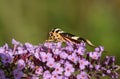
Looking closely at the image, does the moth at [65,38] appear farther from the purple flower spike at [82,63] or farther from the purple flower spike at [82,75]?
the purple flower spike at [82,75]

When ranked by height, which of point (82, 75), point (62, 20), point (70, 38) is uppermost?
point (62, 20)

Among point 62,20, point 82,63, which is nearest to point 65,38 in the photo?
point 82,63

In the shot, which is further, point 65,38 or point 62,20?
point 62,20

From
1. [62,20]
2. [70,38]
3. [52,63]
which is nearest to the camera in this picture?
[52,63]

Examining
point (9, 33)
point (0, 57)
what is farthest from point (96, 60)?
point (9, 33)

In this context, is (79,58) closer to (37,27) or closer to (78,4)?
(37,27)

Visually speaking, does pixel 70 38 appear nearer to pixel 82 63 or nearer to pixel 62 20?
pixel 82 63
